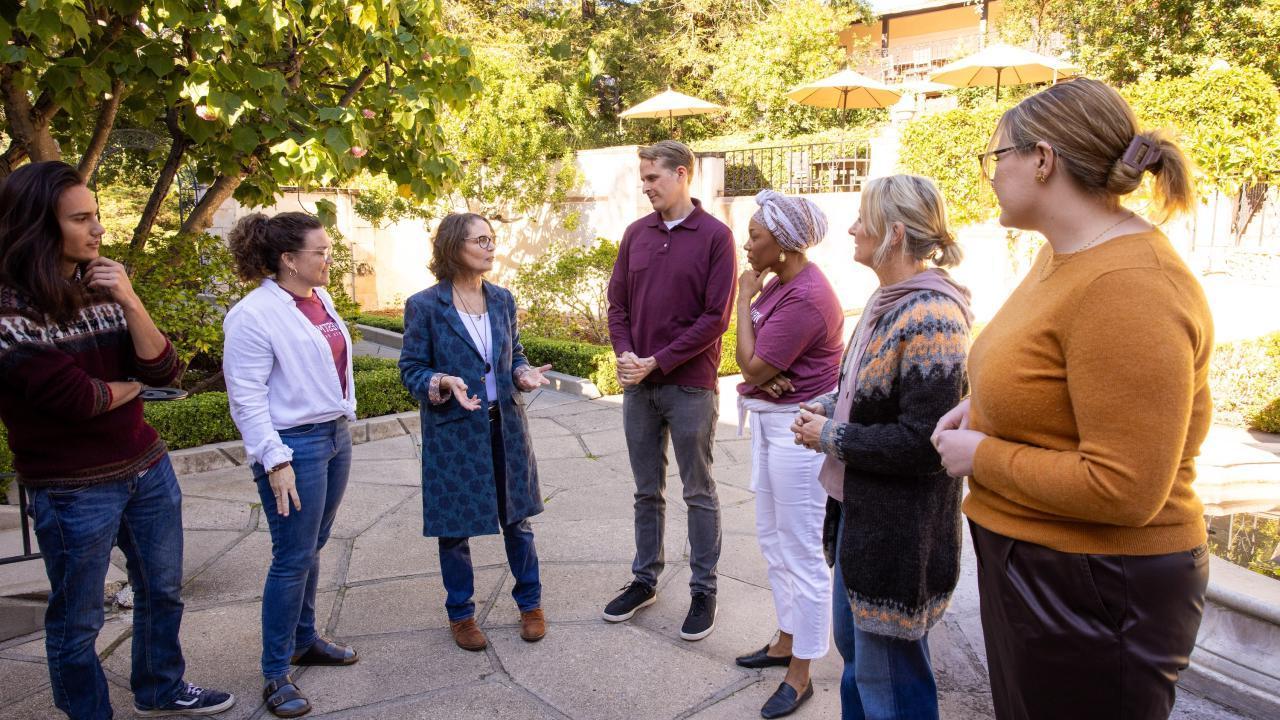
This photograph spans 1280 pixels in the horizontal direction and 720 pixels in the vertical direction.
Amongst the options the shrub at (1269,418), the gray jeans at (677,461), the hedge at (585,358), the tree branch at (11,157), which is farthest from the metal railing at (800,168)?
Result: the gray jeans at (677,461)

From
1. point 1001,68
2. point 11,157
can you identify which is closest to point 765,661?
point 11,157

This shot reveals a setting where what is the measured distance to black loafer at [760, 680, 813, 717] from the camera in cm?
324

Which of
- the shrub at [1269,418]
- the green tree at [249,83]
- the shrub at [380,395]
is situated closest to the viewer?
the green tree at [249,83]

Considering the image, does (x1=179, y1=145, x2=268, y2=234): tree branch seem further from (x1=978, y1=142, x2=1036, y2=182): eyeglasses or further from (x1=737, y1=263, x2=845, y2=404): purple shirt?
(x1=978, y1=142, x2=1036, y2=182): eyeglasses

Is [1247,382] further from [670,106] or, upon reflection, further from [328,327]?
[670,106]

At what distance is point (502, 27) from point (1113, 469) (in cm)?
1866

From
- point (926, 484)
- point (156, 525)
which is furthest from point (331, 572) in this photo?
point (926, 484)

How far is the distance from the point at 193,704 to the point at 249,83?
10.7 ft

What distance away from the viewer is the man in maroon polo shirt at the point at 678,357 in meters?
3.89

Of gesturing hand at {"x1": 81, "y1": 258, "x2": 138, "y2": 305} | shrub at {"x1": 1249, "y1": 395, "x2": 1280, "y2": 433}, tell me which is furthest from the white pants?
shrub at {"x1": 1249, "y1": 395, "x2": 1280, "y2": 433}

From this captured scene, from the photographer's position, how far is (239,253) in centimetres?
342

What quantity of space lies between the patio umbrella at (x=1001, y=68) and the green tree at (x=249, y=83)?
430 inches

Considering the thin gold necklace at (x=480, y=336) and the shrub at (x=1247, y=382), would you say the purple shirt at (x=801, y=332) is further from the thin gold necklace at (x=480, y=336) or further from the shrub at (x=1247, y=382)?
the shrub at (x=1247, y=382)

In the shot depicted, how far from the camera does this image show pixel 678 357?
385 centimetres
